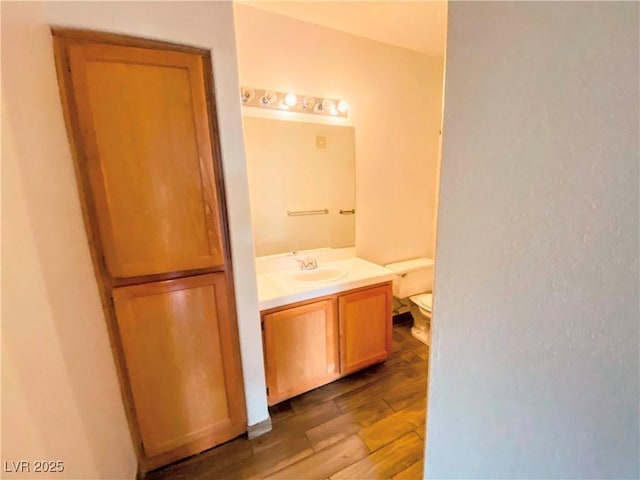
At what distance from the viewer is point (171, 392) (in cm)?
137

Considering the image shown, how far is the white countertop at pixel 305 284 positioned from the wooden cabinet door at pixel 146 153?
0.50 metres

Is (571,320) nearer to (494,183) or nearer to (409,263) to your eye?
(494,183)

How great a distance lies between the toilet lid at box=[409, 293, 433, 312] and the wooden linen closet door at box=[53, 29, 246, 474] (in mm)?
1593

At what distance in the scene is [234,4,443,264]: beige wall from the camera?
183 centimetres

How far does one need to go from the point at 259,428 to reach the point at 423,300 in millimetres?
1585

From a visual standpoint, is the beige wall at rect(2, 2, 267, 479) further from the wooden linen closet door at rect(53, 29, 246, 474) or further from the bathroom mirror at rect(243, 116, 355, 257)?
the bathroom mirror at rect(243, 116, 355, 257)

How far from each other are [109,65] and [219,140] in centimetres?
45

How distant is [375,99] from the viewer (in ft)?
7.51

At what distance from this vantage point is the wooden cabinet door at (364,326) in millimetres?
1861

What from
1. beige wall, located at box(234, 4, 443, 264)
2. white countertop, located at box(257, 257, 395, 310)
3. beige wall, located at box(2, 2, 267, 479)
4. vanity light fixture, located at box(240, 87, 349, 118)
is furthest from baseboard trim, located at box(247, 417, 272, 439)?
vanity light fixture, located at box(240, 87, 349, 118)

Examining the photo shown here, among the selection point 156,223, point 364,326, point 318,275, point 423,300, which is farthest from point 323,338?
point 156,223

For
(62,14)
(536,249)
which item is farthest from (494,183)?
(62,14)

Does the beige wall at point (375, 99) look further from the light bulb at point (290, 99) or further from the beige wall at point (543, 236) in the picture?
the beige wall at point (543, 236)

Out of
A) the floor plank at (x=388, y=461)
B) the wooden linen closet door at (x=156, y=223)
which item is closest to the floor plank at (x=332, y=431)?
the floor plank at (x=388, y=461)
